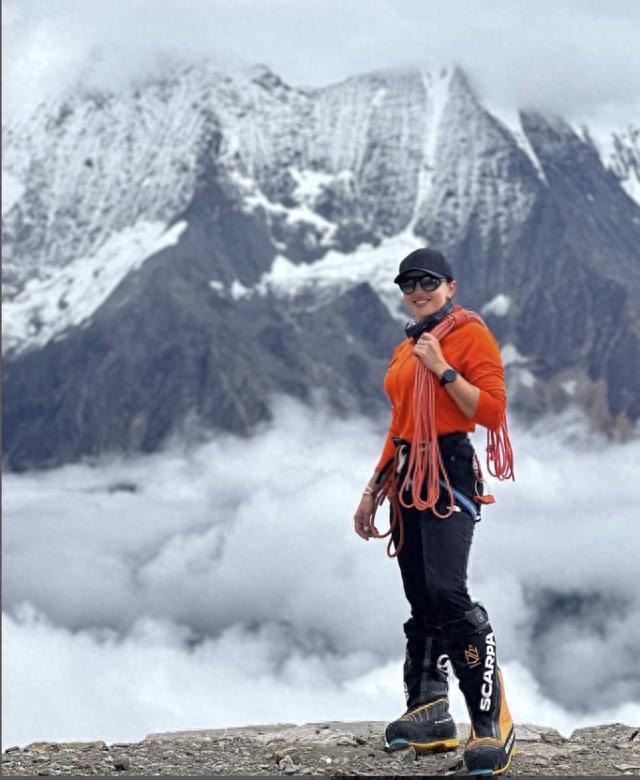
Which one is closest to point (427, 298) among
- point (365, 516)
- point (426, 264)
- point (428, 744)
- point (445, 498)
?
point (426, 264)

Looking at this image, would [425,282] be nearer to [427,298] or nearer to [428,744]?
[427,298]

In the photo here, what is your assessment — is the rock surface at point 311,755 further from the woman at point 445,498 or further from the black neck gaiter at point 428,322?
the black neck gaiter at point 428,322

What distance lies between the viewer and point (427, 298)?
38.5ft

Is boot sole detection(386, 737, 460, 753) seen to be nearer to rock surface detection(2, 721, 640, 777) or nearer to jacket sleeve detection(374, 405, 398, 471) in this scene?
rock surface detection(2, 721, 640, 777)

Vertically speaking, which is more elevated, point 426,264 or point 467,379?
point 426,264

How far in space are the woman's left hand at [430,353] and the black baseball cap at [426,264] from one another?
64 cm

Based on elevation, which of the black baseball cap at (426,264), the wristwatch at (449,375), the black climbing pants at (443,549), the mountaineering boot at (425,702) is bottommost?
the mountaineering boot at (425,702)

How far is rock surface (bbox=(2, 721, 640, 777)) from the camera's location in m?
12.0

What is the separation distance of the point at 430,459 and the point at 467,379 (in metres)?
0.72

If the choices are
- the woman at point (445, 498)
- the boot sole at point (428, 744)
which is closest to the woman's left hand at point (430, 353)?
→ the woman at point (445, 498)

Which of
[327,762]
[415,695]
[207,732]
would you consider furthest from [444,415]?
[207,732]

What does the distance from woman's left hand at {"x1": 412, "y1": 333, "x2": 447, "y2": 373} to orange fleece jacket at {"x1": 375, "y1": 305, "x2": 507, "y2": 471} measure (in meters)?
0.20

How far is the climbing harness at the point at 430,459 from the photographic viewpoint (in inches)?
445

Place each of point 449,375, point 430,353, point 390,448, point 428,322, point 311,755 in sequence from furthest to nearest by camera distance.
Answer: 1. point 311,755
2. point 390,448
3. point 428,322
4. point 430,353
5. point 449,375
